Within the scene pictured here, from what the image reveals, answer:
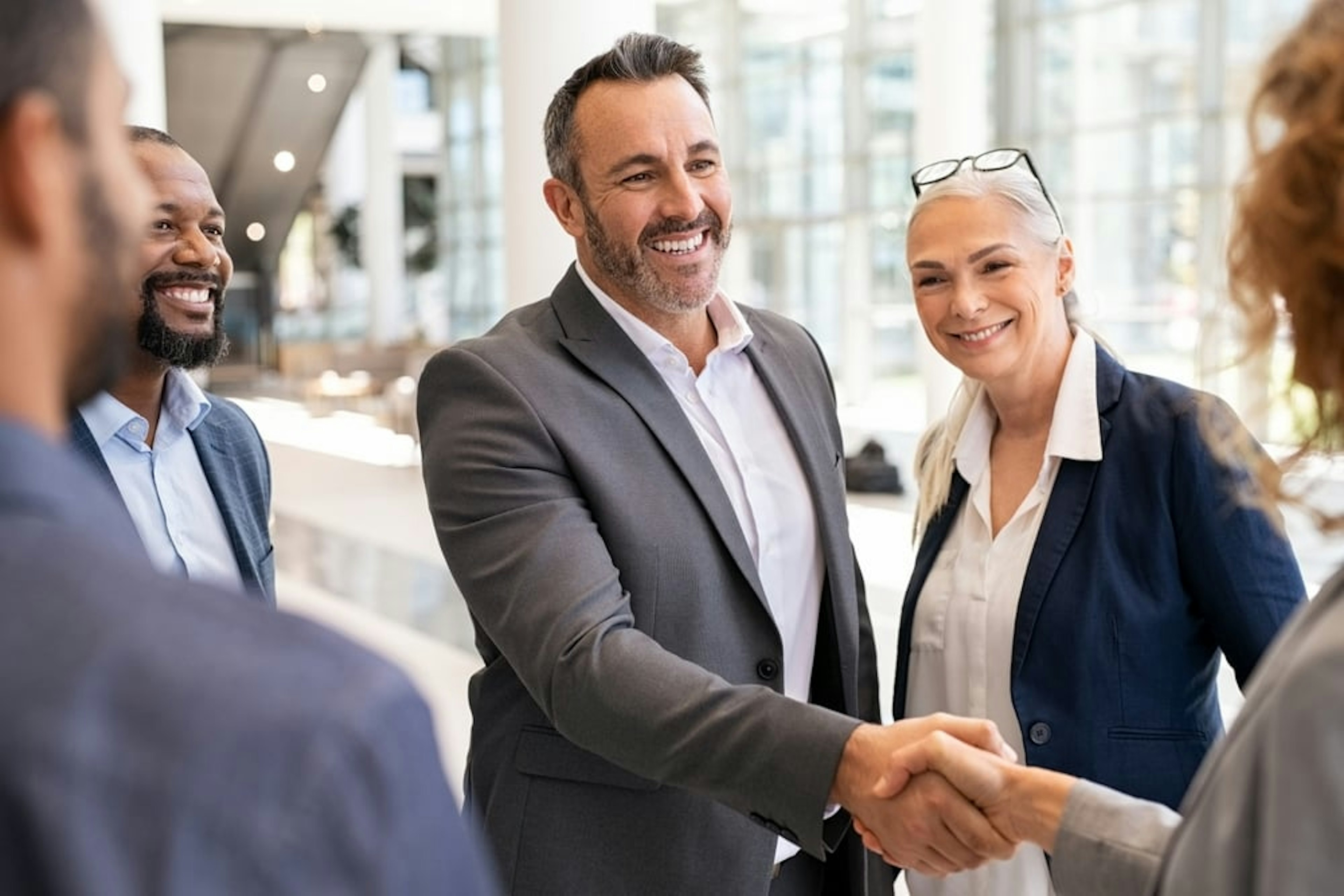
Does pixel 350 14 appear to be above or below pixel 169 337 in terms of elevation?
above

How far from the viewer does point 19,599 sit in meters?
0.72

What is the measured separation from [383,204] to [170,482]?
2559cm

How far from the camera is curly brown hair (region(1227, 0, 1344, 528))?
1.10 meters

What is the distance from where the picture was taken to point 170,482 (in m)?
2.82

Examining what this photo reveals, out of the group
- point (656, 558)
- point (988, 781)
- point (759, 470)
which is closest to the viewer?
point (988, 781)

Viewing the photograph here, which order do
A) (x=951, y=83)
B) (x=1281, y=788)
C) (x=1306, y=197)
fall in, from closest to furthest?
(x=1281, y=788), (x=1306, y=197), (x=951, y=83)

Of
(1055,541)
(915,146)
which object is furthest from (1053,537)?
(915,146)

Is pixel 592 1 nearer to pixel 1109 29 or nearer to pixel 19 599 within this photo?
pixel 19 599

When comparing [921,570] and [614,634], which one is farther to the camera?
[921,570]

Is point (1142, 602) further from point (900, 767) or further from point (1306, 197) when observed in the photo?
point (1306, 197)

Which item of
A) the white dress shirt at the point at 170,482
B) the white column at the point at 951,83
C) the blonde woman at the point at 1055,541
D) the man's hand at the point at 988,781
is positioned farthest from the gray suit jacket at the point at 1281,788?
the white column at the point at 951,83

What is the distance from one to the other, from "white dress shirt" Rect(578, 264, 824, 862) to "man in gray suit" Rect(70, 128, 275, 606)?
2.72ft

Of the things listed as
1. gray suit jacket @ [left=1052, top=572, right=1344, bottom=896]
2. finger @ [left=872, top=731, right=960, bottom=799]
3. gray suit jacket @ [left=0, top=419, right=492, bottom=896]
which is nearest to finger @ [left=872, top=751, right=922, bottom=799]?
finger @ [left=872, top=731, right=960, bottom=799]

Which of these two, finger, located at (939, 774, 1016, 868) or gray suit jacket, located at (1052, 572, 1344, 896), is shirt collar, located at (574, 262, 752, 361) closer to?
finger, located at (939, 774, 1016, 868)
